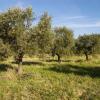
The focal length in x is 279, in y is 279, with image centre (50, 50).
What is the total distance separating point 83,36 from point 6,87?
59.9 meters

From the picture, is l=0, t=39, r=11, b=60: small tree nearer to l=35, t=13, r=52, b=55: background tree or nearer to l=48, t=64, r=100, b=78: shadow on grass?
l=35, t=13, r=52, b=55: background tree

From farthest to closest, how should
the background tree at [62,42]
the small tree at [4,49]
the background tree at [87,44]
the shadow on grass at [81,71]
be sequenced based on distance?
1. the background tree at [87,44]
2. the background tree at [62,42]
3. the shadow on grass at [81,71]
4. the small tree at [4,49]

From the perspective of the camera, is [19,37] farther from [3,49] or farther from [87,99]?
[87,99]

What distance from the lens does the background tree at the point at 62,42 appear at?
67.1m

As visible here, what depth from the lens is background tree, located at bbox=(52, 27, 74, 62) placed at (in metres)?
67.1

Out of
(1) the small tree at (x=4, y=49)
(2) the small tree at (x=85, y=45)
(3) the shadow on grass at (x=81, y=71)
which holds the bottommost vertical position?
(3) the shadow on grass at (x=81, y=71)

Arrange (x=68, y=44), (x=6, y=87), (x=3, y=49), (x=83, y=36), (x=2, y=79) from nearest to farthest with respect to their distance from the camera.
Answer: (x=6, y=87) < (x=2, y=79) < (x=3, y=49) < (x=68, y=44) < (x=83, y=36)

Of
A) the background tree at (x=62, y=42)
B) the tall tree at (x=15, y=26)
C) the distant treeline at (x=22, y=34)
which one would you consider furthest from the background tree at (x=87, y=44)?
the tall tree at (x=15, y=26)

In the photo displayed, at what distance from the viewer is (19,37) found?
3506 centimetres

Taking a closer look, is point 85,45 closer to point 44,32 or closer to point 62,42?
point 62,42

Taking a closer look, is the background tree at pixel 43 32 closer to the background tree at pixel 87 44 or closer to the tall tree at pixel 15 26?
the tall tree at pixel 15 26

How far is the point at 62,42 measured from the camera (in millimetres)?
68188

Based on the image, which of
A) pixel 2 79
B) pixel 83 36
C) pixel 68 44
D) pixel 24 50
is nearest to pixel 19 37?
pixel 24 50

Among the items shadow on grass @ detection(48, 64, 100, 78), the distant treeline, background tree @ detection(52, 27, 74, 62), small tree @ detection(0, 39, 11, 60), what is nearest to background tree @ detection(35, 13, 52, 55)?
the distant treeline
